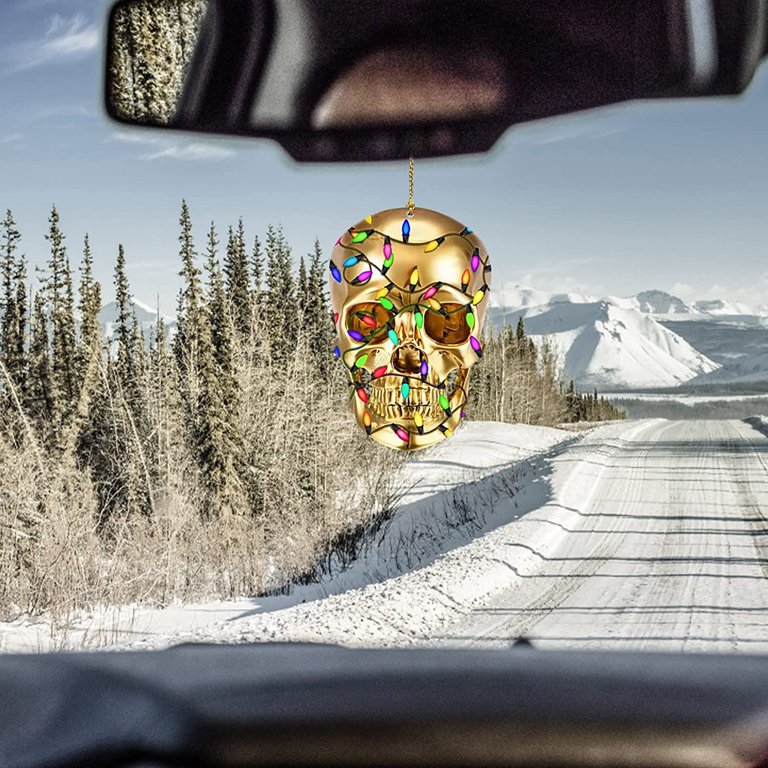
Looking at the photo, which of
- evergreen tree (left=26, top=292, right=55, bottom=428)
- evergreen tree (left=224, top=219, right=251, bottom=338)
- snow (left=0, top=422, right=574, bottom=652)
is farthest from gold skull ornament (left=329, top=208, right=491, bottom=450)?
evergreen tree (left=26, top=292, right=55, bottom=428)

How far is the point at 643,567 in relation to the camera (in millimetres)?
7918

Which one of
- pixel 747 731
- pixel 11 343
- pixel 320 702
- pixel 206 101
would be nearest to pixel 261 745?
pixel 320 702

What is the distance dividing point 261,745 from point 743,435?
88.3 ft

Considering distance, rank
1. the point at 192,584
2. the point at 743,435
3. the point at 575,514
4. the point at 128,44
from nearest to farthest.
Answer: the point at 128,44, the point at 192,584, the point at 575,514, the point at 743,435

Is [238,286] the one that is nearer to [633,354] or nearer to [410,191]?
[410,191]

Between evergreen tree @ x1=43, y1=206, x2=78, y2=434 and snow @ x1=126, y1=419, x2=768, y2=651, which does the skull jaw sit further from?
evergreen tree @ x1=43, y1=206, x2=78, y2=434

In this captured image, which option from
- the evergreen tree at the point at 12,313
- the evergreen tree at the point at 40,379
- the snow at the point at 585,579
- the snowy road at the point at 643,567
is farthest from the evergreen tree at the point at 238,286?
the evergreen tree at the point at 40,379

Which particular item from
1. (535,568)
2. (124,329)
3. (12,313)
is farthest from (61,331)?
(535,568)

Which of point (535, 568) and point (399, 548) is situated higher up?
point (535, 568)

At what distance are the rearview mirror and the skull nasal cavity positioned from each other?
10.0 inches

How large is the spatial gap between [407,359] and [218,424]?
5.82 metres

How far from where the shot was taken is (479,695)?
0.69m

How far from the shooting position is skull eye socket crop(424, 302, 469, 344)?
85 cm

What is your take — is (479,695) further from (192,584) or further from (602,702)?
(192,584)
